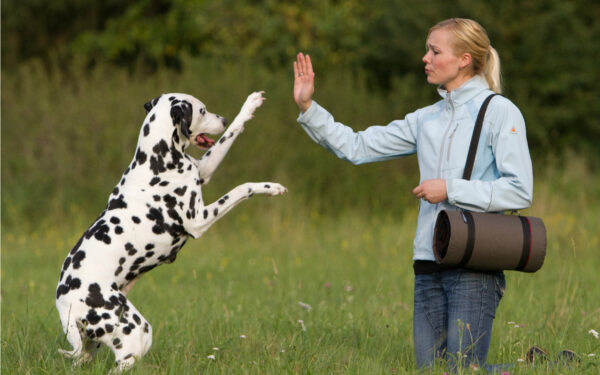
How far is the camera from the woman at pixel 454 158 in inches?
177

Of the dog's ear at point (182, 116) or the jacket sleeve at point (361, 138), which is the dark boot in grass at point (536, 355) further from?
the dog's ear at point (182, 116)

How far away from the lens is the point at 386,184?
46.4ft

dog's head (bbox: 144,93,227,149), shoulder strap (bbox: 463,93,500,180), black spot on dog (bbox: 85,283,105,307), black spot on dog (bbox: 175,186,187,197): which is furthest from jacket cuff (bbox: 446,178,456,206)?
black spot on dog (bbox: 85,283,105,307)

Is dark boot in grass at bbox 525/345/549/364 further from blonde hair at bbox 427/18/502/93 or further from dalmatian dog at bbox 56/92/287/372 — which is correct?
dalmatian dog at bbox 56/92/287/372

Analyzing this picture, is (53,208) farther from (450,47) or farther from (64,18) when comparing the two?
(64,18)

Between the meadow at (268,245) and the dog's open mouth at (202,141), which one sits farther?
the meadow at (268,245)

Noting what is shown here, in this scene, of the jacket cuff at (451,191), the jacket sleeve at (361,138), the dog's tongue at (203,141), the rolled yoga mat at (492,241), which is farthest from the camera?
the jacket sleeve at (361,138)

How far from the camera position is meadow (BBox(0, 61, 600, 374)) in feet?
17.3

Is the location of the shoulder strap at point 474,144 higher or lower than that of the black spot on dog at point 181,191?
higher

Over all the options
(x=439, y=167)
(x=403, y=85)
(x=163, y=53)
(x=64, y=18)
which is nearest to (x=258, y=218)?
(x=403, y=85)

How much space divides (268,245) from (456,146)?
6083 millimetres

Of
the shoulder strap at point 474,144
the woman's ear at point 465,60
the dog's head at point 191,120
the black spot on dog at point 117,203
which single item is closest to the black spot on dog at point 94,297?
the black spot on dog at point 117,203

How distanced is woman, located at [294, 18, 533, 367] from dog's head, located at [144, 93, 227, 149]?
0.62 meters

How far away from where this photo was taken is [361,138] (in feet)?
16.9
